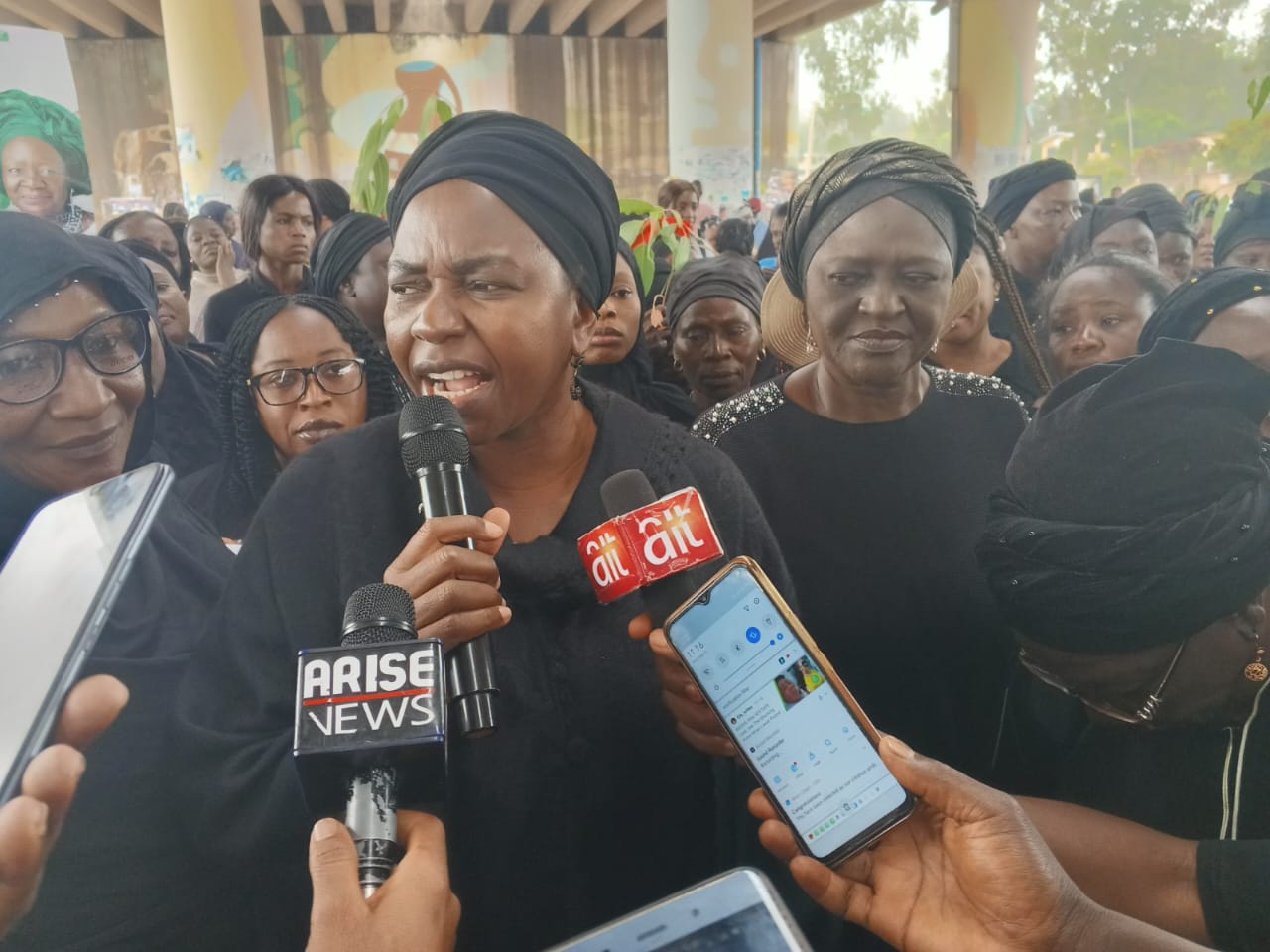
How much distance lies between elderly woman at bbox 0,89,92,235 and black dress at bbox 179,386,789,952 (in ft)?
4.69

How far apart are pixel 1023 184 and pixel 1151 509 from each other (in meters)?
3.28

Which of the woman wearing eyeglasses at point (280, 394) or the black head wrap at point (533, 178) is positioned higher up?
the black head wrap at point (533, 178)

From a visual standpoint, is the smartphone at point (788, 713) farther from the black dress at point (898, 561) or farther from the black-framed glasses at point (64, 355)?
the black-framed glasses at point (64, 355)

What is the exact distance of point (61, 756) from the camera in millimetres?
729

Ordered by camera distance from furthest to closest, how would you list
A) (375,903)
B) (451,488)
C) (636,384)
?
(636,384), (451,488), (375,903)

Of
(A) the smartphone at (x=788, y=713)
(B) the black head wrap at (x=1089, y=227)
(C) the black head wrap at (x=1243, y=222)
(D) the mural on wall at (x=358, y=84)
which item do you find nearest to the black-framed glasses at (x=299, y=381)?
(A) the smartphone at (x=788, y=713)

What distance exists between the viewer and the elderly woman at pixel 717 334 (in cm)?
281

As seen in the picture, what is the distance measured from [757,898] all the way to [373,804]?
32 centimetres

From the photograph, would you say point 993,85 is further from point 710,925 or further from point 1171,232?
point 710,925

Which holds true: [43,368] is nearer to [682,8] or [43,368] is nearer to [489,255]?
[489,255]

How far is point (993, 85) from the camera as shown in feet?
19.0

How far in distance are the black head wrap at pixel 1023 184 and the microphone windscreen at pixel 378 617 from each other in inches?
145

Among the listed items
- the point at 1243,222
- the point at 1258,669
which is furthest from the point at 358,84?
the point at 1258,669

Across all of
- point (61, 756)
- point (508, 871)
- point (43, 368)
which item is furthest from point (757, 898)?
point (43, 368)
